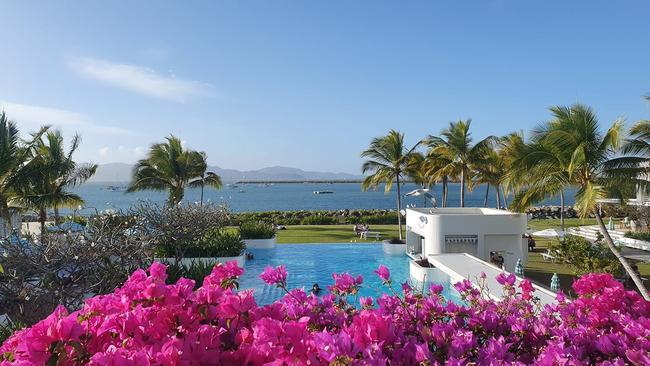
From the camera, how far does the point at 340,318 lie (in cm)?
277

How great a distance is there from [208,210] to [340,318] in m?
16.3

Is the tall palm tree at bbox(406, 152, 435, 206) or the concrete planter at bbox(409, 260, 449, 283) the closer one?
the concrete planter at bbox(409, 260, 449, 283)

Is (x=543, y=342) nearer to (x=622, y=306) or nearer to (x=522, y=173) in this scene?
(x=622, y=306)

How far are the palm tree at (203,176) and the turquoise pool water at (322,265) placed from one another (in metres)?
8.37

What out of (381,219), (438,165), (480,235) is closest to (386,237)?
(438,165)

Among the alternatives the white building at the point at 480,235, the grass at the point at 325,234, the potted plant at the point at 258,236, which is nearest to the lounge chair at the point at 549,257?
the white building at the point at 480,235

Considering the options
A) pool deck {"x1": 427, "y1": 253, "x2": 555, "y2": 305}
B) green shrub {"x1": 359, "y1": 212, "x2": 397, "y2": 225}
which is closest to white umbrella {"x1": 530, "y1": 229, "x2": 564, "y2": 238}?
green shrub {"x1": 359, "y1": 212, "x2": 397, "y2": 225}

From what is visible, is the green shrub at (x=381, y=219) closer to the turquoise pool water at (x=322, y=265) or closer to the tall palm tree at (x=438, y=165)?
the tall palm tree at (x=438, y=165)

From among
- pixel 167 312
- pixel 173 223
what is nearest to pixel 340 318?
pixel 167 312

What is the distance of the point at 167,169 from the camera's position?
25828 millimetres

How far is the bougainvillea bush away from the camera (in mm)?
1795

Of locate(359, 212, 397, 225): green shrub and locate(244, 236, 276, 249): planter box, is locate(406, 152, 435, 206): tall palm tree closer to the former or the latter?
locate(359, 212, 397, 225): green shrub

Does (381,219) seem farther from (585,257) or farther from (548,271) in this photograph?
(585,257)

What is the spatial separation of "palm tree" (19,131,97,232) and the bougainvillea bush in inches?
632
